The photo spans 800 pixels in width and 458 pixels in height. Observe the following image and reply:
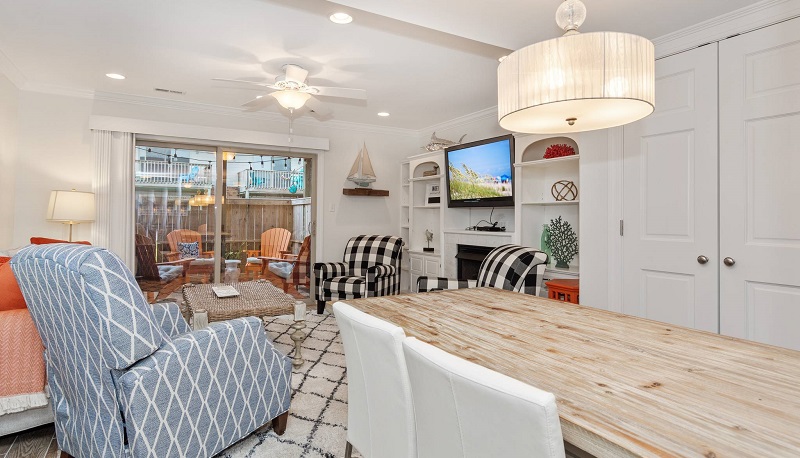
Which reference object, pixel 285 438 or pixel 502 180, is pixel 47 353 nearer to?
pixel 285 438

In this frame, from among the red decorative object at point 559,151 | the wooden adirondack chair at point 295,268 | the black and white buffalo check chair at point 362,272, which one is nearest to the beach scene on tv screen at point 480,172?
the red decorative object at point 559,151

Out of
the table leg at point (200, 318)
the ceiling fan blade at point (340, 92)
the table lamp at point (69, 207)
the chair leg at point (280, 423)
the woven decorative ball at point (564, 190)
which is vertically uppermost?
the ceiling fan blade at point (340, 92)

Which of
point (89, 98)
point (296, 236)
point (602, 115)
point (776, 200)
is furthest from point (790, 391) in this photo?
point (89, 98)

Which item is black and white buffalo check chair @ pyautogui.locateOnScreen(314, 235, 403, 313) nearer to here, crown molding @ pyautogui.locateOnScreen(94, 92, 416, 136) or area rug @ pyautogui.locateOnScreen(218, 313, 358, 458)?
area rug @ pyautogui.locateOnScreen(218, 313, 358, 458)

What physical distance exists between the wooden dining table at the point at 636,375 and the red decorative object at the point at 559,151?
86.1 inches

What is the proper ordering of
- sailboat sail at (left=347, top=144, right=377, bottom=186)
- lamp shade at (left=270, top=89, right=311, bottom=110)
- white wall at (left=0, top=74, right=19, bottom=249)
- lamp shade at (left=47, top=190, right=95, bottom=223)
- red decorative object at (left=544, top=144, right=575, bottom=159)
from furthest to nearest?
sailboat sail at (left=347, top=144, right=377, bottom=186), red decorative object at (left=544, top=144, right=575, bottom=159), lamp shade at (left=47, top=190, right=95, bottom=223), white wall at (left=0, top=74, right=19, bottom=249), lamp shade at (left=270, top=89, right=311, bottom=110)

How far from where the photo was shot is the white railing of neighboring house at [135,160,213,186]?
4.39m

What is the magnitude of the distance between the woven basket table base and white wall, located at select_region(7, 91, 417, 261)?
1722 millimetres

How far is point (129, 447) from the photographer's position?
4.82 ft

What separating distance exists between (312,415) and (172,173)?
11.4 feet

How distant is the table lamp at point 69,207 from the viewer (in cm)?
349

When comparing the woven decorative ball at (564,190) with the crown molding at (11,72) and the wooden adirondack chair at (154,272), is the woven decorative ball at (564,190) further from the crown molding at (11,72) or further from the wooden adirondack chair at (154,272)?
the crown molding at (11,72)

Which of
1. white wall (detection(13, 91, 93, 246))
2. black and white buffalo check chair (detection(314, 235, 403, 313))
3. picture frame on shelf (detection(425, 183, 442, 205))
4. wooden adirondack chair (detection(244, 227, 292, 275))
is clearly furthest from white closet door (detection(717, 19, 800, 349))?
white wall (detection(13, 91, 93, 246))

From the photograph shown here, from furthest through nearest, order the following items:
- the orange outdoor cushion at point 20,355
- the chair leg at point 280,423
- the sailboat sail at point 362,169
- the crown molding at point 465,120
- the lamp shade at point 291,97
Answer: the sailboat sail at point 362,169 < the crown molding at point 465,120 < the lamp shade at point 291,97 < the chair leg at point 280,423 < the orange outdoor cushion at point 20,355
